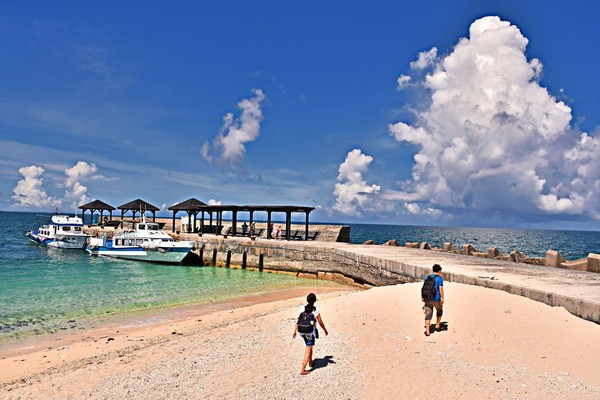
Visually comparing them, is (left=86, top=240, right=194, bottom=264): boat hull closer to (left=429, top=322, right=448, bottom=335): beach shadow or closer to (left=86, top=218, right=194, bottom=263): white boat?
(left=86, top=218, right=194, bottom=263): white boat

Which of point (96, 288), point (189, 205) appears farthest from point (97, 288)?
point (189, 205)

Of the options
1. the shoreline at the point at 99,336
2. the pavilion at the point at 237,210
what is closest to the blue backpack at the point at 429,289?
the shoreline at the point at 99,336

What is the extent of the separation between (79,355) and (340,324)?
259 inches

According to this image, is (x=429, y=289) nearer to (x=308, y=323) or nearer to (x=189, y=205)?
(x=308, y=323)

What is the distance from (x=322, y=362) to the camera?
301 inches

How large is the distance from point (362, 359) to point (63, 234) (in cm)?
4448

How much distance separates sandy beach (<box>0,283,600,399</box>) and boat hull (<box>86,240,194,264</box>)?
20.8m

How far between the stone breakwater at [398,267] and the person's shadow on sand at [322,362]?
3629 mm

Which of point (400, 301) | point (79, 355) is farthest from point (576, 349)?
point (79, 355)

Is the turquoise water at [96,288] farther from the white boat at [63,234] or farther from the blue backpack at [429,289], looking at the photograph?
the blue backpack at [429,289]

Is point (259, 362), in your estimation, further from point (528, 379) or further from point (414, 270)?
point (414, 270)

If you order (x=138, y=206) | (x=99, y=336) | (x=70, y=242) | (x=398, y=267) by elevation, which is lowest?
(x=99, y=336)

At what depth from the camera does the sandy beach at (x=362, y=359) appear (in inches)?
258

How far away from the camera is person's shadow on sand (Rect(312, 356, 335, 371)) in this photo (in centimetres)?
747
